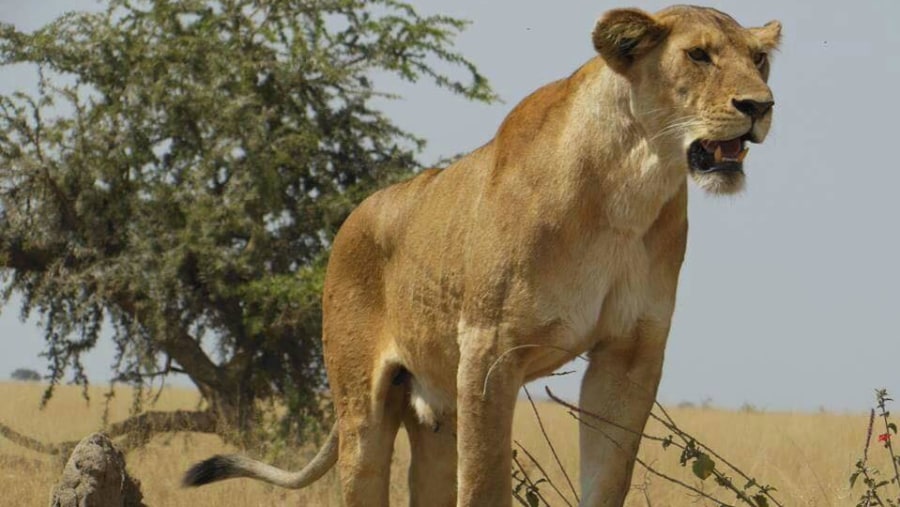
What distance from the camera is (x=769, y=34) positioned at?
5.02 meters

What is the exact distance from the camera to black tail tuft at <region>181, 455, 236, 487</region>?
673cm

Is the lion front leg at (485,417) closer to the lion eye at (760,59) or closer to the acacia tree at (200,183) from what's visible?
the lion eye at (760,59)

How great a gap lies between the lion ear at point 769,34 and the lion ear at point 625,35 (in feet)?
1.42

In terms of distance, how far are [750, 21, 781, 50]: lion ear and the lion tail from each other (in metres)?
2.69

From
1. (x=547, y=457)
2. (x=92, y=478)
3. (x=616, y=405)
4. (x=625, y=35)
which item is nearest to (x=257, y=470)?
(x=92, y=478)

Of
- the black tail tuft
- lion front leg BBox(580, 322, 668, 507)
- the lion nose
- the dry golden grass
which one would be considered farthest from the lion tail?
the lion nose

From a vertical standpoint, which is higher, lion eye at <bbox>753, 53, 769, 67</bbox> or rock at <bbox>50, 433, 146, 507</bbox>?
lion eye at <bbox>753, 53, 769, 67</bbox>

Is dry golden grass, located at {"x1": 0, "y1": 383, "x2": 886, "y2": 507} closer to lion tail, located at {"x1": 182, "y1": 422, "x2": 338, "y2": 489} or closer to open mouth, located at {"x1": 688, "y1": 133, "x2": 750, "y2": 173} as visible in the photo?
lion tail, located at {"x1": 182, "y1": 422, "x2": 338, "y2": 489}

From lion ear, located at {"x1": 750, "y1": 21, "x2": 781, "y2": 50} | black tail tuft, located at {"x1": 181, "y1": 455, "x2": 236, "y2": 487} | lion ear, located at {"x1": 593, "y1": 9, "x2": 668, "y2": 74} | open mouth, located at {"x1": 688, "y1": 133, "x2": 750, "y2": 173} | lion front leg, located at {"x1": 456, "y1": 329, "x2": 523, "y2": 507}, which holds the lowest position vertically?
lion front leg, located at {"x1": 456, "y1": 329, "x2": 523, "y2": 507}

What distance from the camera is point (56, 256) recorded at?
1352 cm

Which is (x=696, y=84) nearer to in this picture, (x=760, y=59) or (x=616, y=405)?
(x=760, y=59)

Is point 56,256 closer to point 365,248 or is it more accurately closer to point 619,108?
point 365,248

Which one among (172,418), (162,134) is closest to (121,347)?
(172,418)

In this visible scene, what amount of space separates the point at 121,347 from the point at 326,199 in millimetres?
2409
